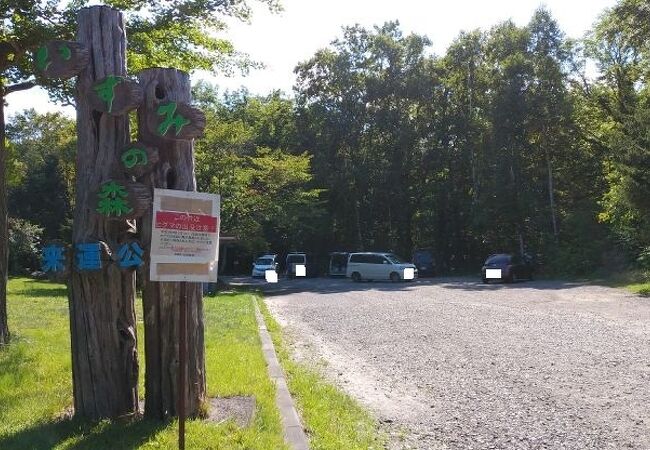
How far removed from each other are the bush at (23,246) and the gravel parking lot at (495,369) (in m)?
28.3

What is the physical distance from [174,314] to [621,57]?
37.8m

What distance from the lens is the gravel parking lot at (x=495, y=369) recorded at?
588 cm

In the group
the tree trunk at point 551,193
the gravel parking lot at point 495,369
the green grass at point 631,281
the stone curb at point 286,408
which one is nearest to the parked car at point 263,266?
the tree trunk at point 551,193

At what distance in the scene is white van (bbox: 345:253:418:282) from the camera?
110 ft

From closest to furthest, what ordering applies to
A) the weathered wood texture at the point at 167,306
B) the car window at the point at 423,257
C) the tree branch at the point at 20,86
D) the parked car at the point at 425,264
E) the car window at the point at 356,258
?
the weathered wood texture at the point at 167,306
the tree branch at the point at 20,86
the car window at the point at 356,258
the parked car at the point at 425,264
the car window at the point at 423,257

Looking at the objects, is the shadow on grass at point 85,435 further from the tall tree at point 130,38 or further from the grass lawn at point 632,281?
the grass lawn at point 632,281

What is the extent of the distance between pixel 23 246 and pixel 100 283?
37406 mm

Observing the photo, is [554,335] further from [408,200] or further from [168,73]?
[408,200]

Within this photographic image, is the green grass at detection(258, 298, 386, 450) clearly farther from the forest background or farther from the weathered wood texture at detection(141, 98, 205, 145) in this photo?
the forest background

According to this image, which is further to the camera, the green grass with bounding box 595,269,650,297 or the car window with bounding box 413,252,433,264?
the car window with bounding box 413,252,433,264

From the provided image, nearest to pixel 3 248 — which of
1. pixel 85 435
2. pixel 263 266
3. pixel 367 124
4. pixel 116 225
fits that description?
pixel 116 225

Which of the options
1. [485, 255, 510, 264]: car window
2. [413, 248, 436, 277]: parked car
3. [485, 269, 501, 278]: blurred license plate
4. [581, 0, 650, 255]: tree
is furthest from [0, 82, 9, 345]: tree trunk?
[413, 248, 436, 277]: parked car

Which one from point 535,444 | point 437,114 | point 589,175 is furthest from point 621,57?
point 535,444

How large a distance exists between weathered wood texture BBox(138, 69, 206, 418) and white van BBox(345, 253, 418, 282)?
91.8 ft
